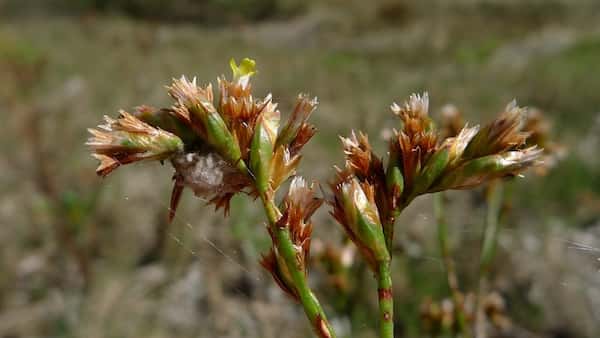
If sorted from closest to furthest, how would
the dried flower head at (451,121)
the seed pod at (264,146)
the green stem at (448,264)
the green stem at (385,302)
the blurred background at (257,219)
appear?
the green stem at (385,302)
the seed pod at (264,146)
the green stem at (448,264)
the dried flower head at (451,121)
the blurred background at (257,219)

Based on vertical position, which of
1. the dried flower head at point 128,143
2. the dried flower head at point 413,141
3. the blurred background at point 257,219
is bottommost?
the blurred background at point 257,219

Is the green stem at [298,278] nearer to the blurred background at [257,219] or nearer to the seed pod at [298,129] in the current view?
the seed pod at [298,129]

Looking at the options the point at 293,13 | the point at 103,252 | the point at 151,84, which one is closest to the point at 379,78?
the point at 151,84

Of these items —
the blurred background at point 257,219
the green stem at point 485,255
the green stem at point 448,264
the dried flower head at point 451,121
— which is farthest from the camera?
the blurred background at point 257,219

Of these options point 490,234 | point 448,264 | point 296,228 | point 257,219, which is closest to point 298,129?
point 296,228

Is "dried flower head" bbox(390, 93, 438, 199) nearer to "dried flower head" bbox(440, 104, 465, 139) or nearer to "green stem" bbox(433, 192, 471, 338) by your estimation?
"green stem" bbox(433, 192, 471, 338)

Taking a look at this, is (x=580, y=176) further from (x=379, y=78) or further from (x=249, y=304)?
(x=379, y=78)

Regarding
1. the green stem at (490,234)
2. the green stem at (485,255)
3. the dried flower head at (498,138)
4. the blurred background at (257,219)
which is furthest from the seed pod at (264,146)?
the green stem at (490,234)
